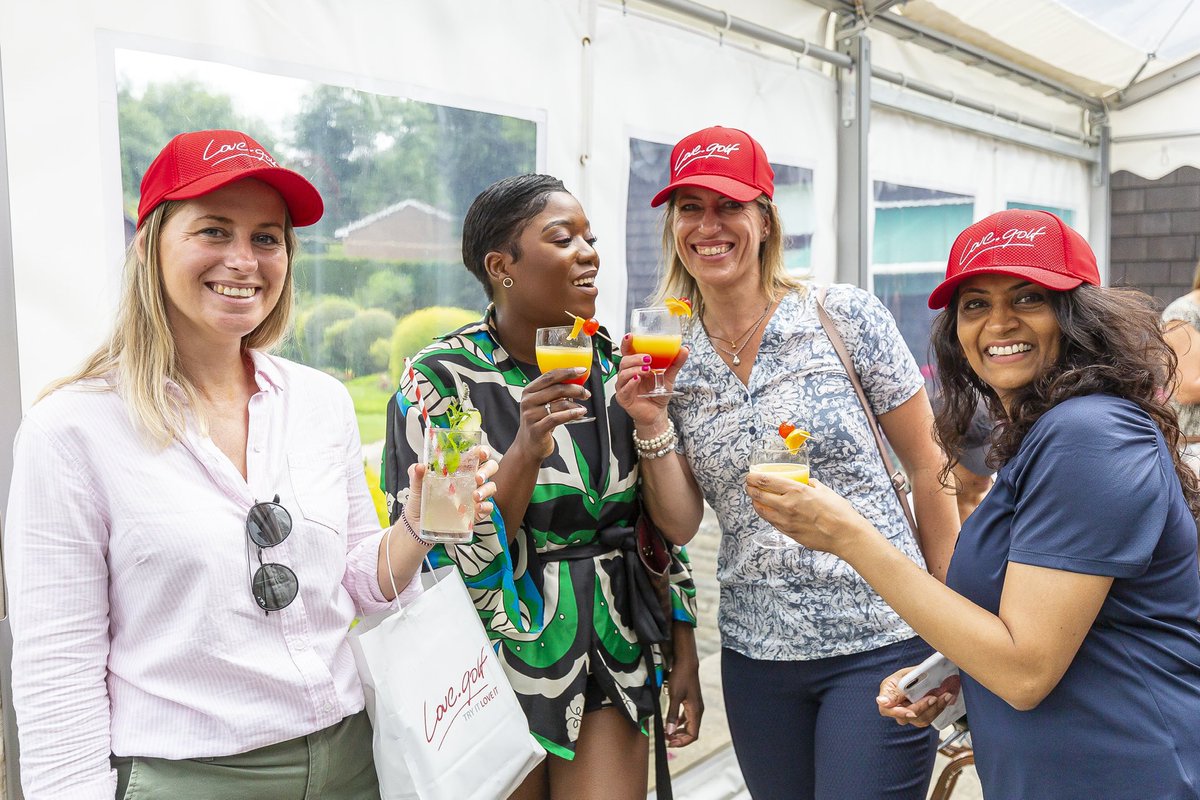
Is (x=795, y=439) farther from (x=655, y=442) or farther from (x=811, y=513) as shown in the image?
(x=655, y=442)

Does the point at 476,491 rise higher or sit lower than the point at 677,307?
lower

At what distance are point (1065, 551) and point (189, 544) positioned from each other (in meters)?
1.39

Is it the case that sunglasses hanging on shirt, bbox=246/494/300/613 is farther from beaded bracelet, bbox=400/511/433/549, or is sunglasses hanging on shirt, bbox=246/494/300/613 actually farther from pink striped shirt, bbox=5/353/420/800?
beaded bracelet, bbox=400/511/433/549

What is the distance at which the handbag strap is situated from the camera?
2.14 metres

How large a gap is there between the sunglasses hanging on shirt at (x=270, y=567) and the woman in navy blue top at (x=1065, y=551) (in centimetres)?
92

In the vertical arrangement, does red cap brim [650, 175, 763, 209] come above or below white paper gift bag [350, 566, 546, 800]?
above

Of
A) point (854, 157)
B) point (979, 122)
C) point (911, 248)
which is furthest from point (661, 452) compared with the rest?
point (979, 122)

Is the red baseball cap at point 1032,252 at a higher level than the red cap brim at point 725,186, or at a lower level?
lower

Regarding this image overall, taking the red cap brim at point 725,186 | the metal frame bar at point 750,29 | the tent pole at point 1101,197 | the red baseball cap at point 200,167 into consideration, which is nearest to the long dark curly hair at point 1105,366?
the red cap brim at point 725,186

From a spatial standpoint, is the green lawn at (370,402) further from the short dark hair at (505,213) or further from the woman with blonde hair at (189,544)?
the woman with blonde hair at (189,544)

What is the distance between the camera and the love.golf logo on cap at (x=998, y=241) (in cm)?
152

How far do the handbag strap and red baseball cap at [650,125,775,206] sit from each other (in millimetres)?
323

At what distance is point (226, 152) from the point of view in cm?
154

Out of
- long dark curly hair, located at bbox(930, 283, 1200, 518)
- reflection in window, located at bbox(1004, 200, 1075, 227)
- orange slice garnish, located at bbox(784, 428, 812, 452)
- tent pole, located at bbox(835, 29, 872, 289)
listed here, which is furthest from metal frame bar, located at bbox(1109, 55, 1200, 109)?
orange slice garnish, located at bbox(784, 428, 812, 452)
